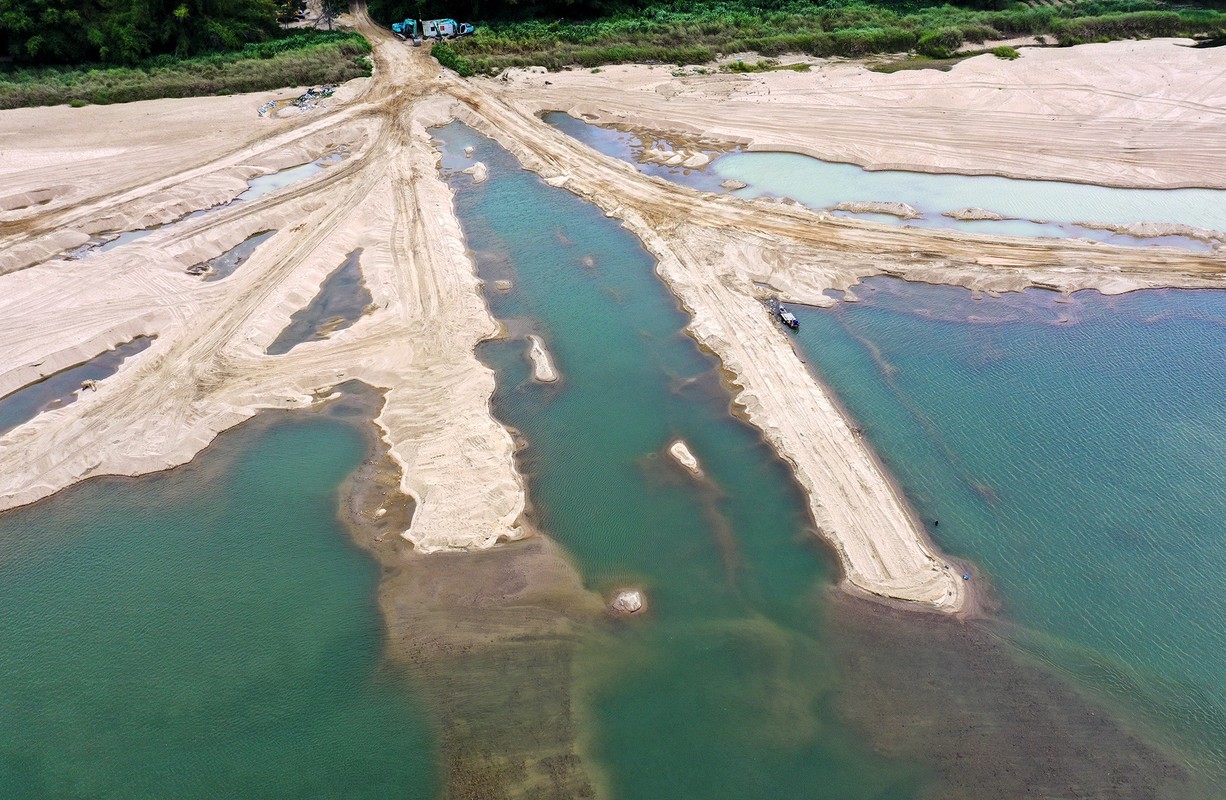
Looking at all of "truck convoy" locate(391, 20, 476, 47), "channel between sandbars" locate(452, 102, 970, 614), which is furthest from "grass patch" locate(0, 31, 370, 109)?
"channel between sandbars" locate(452, 102, 970, 614)

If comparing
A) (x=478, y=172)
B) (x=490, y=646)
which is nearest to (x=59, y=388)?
(x=490, y=646)

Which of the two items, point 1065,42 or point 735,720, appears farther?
point 1065,42

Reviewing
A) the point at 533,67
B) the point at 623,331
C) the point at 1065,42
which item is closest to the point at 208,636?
the point at 623,331

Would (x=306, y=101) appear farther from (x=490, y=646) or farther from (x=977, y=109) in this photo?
(x=977, y=109)

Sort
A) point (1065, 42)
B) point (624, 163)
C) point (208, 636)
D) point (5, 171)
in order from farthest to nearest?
point (1065, 42) < point (624, 163) < point (5, 171) < point (208, 636)

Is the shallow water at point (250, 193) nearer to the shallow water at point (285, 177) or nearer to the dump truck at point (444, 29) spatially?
the shallow water at point (285, 177)

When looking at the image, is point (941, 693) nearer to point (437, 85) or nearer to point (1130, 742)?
point (1130, 742)

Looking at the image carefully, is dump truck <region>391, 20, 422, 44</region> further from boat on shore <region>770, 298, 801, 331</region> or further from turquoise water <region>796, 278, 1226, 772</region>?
turquoise water <region>796, 278, 1226, 772</region>
